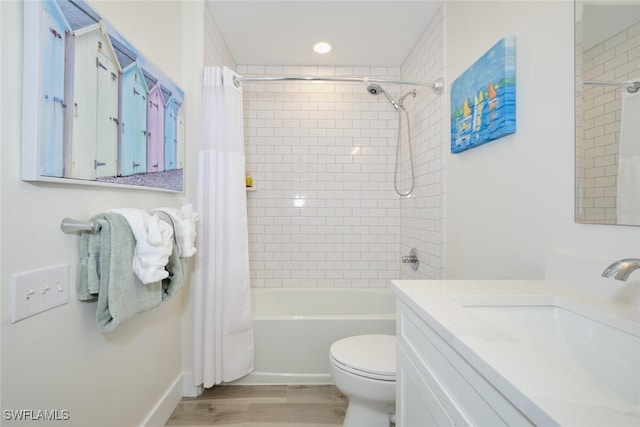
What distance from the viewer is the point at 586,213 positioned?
37.1 inches

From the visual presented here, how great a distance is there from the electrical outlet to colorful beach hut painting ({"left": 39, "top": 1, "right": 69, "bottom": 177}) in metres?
0.29

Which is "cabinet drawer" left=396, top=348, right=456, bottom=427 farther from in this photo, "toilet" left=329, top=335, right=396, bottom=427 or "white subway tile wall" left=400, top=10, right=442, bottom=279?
"white subway tile wall" left=400, top=10, right=442, bottom=279

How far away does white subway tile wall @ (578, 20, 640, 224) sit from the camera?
83cm

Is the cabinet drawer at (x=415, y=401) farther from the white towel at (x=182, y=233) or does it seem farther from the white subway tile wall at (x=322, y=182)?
the white subway tile wall at (x=322, y=182)

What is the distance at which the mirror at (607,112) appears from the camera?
81cm

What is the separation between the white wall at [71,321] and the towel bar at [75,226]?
2cm

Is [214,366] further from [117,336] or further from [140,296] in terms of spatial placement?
[140,296]

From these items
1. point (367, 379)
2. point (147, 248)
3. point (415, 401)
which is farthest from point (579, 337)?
point (147, 248)

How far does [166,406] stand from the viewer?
1649 mm

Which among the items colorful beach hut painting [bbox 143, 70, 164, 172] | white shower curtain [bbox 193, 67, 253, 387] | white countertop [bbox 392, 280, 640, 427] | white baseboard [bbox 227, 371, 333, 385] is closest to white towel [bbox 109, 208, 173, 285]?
colorful beach hut painting [bbox 143, 70, 164, 172]

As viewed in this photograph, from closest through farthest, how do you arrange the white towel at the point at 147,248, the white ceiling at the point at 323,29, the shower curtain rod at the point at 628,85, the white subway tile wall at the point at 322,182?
the shower curtain rod at the point at 628,85
the white towel at the point at 147,248
the white ceiling at the point at 323,29
the white subway tile wall at the point at 322,182

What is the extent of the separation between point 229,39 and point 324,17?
0.76 meters

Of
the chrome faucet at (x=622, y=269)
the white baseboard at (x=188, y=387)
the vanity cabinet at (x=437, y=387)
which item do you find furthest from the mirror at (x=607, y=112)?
the white baseboard at (x=188, y=387)

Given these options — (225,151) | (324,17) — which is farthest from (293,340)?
(324,17)
